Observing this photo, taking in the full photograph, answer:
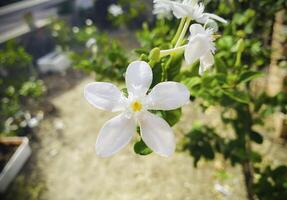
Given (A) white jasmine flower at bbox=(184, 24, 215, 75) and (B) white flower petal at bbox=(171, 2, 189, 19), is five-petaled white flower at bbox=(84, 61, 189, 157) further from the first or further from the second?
(B) white flower petal at bbox=(171, 2, 189, 19)

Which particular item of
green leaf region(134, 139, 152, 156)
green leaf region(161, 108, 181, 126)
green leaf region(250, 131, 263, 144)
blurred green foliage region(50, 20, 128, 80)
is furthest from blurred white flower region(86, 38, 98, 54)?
green leaf region(134, 139, 152, 156)

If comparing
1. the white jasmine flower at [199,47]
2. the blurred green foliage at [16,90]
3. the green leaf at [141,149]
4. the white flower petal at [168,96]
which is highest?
the white jasmine flower at [199,47]

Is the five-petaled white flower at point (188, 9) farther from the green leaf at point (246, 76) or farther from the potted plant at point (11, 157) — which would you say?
the potted plant at point (11, 157)

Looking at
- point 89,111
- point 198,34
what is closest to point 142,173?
point 89,111

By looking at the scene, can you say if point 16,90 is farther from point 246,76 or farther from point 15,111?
point 246,76

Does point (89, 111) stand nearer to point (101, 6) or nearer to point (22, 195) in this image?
point (22, 195)

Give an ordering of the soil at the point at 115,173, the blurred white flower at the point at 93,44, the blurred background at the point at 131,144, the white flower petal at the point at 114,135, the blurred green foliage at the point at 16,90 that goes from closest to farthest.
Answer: the white flower petal at the point at 114,135 → the blurred background at the point at 131,144 → the blurred white flower at the point at 93,44 → the soil at the point at 115,173 → the blurred green foliage at the point at 16,90

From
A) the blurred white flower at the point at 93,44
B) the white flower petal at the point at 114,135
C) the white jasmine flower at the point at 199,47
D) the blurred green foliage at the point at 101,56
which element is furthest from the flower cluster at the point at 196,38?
the blurred white flower at the point at 93,44

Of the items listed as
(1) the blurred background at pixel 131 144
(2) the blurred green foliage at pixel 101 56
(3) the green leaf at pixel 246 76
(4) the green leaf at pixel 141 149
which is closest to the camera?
(4) the green leaf at pixel 141 149
